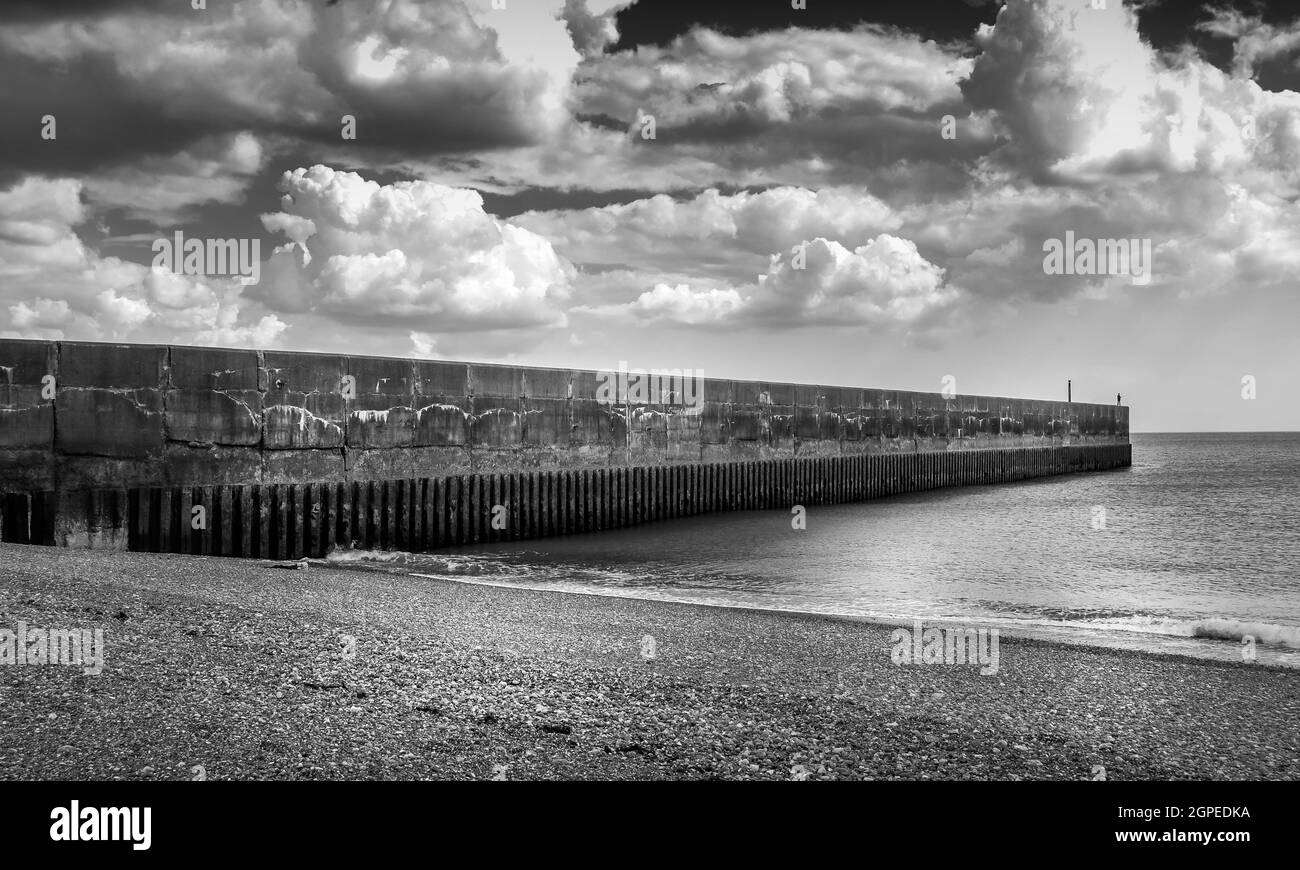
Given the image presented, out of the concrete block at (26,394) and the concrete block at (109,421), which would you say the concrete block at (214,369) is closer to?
the concrete block at (109,421)

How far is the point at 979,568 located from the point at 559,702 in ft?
36.9

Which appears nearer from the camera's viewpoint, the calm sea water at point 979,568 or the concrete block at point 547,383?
the calm sea water at point 979,568

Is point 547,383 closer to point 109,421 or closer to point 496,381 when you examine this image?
point 496,381

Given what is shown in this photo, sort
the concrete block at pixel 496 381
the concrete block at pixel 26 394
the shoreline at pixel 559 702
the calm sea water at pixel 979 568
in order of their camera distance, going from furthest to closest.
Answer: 1. the concrete block at pixel 496 381
2. the concrete block at pixel 26 394
3. the calm sea water at pixel 979 568
4. the shoreline at pixel 559 702

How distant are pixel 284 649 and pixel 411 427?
9.84 m

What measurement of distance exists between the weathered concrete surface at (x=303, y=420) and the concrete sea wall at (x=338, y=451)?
0.08ft

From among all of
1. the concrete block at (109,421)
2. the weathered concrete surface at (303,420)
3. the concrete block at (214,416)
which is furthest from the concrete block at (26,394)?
the concrete block at (214,416)

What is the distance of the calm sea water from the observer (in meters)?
10.0

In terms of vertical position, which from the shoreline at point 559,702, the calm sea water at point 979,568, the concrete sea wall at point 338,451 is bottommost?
the calm sea water at point 979,568

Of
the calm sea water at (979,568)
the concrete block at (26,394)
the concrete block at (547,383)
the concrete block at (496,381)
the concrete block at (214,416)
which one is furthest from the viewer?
the concrete block at (547,383)

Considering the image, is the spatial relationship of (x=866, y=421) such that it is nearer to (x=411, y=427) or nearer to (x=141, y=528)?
(x=411, y=427)

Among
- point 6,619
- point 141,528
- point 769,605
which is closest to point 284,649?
point 6,619

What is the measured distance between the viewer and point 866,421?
28.9 m

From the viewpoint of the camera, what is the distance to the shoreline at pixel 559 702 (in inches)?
151
